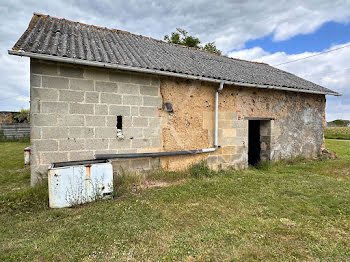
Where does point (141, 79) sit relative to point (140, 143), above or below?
above

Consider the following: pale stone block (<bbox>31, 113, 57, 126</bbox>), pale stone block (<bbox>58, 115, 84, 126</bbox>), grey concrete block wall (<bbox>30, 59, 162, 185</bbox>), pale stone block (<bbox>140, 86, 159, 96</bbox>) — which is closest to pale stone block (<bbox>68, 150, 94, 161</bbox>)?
grey concrete block wall (<bbox>30, 59, 162, 185</bbox>)

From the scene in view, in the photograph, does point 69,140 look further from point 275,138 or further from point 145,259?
point 275,138

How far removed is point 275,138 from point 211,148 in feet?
9.56

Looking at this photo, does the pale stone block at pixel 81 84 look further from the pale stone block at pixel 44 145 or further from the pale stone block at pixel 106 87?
the pale stone block at pixel 44 145

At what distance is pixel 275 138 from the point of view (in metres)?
7.43

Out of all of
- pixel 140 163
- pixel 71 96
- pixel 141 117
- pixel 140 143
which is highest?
pixel 71 96

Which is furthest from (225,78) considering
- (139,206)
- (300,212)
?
(139,206)

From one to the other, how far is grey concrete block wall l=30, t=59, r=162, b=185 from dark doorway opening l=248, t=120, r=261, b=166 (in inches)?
175

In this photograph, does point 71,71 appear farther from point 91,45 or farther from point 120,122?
point 120,122

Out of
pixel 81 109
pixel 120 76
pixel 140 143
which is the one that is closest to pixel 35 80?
pixel 81 109

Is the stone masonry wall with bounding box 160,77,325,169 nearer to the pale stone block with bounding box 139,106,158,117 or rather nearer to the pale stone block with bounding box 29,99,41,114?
the pale stone block with bounding box 139,106,158,117

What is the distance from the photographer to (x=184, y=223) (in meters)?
3.20

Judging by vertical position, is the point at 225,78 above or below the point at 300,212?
above

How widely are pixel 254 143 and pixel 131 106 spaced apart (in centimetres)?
541
